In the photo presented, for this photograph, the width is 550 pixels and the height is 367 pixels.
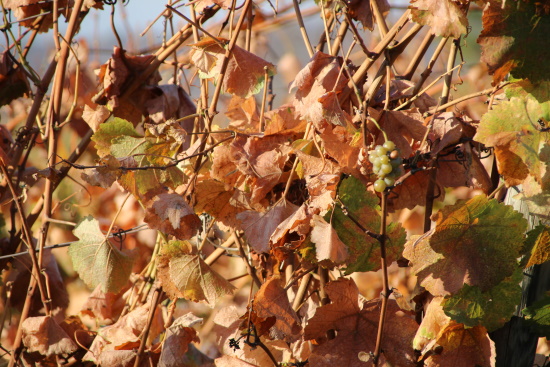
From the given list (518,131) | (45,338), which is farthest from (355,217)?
(45,338)

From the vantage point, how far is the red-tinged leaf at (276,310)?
35.3 inches

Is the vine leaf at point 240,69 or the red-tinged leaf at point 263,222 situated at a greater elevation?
the vine leaf at point 240,69

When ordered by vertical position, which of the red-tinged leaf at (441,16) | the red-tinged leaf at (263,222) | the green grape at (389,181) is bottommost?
the red-tinged leaf at (263,222)

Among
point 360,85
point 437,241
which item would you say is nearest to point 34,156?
point 360,85

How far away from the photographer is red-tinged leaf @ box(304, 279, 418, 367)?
0.88 meters

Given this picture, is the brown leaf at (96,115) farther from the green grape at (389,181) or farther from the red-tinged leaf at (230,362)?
the green grape at (389,181)

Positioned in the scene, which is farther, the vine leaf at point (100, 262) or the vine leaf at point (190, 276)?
the vine leaf at point (100, 262)

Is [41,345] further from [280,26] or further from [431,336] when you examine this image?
[280,26]

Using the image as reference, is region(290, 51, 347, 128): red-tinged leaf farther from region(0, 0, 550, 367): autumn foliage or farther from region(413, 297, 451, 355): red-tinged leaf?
region(413, 297, 451, 355): red-tinged leaf

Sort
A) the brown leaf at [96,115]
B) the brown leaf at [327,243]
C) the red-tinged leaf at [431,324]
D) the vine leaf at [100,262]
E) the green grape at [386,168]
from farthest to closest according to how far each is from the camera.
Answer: the brown leaf at [96,115] < the vine leaf at [100,262] < the red-tinged leaf at [431,324] < the brown leaf at [327,243] < the green grape at [386,168]

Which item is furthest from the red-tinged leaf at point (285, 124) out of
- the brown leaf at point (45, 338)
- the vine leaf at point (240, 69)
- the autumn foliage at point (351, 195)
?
the brown leaf at point (45, 338)

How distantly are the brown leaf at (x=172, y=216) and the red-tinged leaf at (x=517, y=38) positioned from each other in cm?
50

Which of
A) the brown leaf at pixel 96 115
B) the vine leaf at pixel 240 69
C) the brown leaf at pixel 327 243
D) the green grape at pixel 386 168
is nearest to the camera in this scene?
the green grape at pixel 386 168

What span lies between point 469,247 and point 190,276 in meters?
0.47
